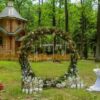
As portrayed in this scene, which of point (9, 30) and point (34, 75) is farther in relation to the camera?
point (9, 30)

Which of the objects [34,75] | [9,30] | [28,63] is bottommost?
[34,75]

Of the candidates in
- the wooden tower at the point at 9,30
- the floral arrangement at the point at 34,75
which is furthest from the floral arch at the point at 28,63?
the wooden tower at the point at 9,30

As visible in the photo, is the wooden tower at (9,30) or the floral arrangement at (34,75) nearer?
the floral arrangement at (34,75)

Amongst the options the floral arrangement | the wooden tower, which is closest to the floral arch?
the floral arrangement

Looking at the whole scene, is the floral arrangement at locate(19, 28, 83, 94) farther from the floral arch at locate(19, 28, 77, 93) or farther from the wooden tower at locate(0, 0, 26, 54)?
the wooden tower at locate(0, 0, 26, 54)

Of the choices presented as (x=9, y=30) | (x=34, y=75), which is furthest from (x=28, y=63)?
(x=9, y=30)

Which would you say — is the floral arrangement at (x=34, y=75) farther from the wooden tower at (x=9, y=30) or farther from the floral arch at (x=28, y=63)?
the wooden tower at (x=9, y=30)

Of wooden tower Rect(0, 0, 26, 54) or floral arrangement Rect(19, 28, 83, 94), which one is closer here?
floral arrangement Rect(19, 28, 83, 94)

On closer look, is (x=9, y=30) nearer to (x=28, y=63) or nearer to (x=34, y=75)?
(x=28, y=63)

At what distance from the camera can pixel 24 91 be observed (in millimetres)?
13945

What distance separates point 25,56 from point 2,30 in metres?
29.1

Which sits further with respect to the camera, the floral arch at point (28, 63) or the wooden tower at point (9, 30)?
the wooden tower at point (9, 30)

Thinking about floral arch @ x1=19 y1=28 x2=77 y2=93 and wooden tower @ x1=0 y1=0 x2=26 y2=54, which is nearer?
floral arch @ x1=19 y1=28 x2=77 y2=93

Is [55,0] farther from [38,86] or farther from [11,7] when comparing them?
[38,86]
